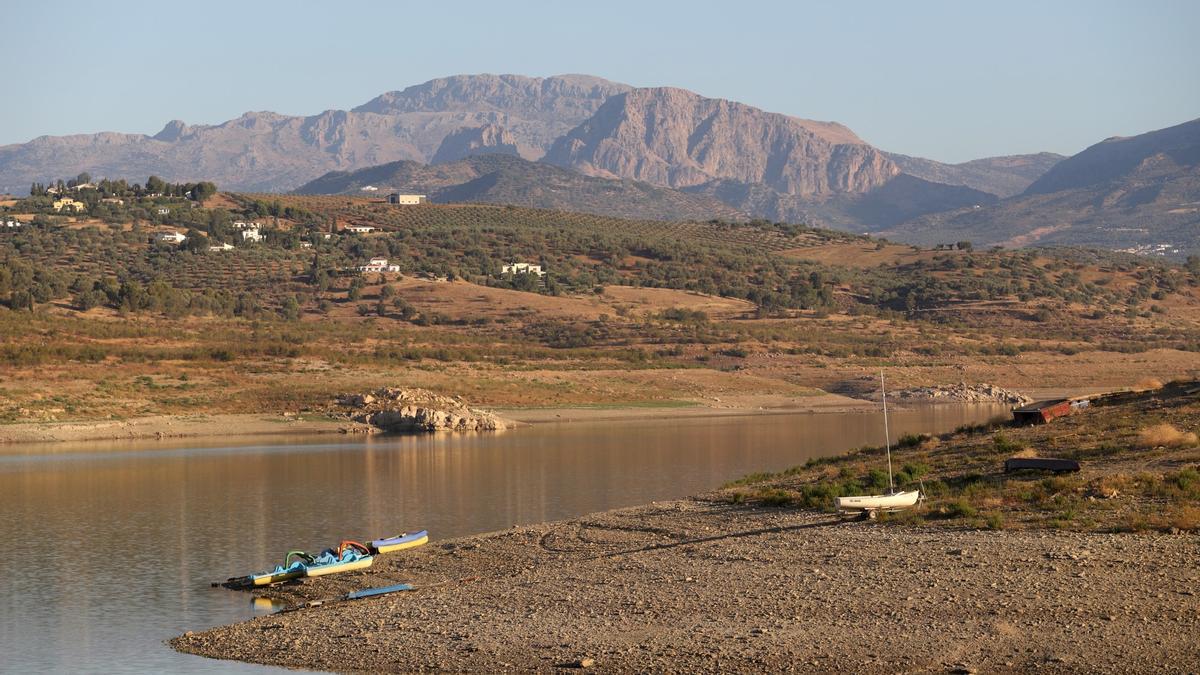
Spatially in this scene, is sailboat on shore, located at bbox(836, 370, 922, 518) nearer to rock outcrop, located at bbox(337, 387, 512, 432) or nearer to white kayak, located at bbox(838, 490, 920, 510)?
white kayak, located at bbox(838, 490, 920, 510)

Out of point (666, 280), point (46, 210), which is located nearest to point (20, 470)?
point (666, 280)

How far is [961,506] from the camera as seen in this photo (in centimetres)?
2647

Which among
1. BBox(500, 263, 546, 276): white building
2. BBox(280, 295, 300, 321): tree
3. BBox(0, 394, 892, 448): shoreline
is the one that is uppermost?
BBox(500, 263, 546, 276): white building

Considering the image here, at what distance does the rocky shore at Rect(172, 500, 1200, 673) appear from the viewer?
18375 mm

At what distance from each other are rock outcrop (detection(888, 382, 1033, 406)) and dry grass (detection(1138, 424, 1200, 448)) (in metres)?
48.0

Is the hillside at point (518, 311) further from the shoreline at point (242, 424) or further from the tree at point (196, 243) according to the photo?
the shoreline at point (242, 424)

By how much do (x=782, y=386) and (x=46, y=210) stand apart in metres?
93.2

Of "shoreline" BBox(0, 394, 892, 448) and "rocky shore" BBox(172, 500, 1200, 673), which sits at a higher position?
"rocky shore" BBox(172, 500, 1200, 673)

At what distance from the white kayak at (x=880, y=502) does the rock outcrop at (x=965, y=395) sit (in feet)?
177

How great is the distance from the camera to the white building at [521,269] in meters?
134

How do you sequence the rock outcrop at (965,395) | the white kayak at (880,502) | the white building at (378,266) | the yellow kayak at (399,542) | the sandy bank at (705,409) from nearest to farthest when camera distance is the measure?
the white kayak at (880,502)
the yellow kayak at (399,542)
the sandy bank at (705,409)
the rock outcrop at (965,395)
the white building at (378,266)

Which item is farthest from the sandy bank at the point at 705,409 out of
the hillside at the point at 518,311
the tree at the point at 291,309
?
the tree at the point at 291,309

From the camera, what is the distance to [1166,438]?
31.5 meters

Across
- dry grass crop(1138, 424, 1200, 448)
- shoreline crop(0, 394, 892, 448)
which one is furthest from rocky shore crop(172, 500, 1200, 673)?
shoreline crop(0, 394, 892, 448)
